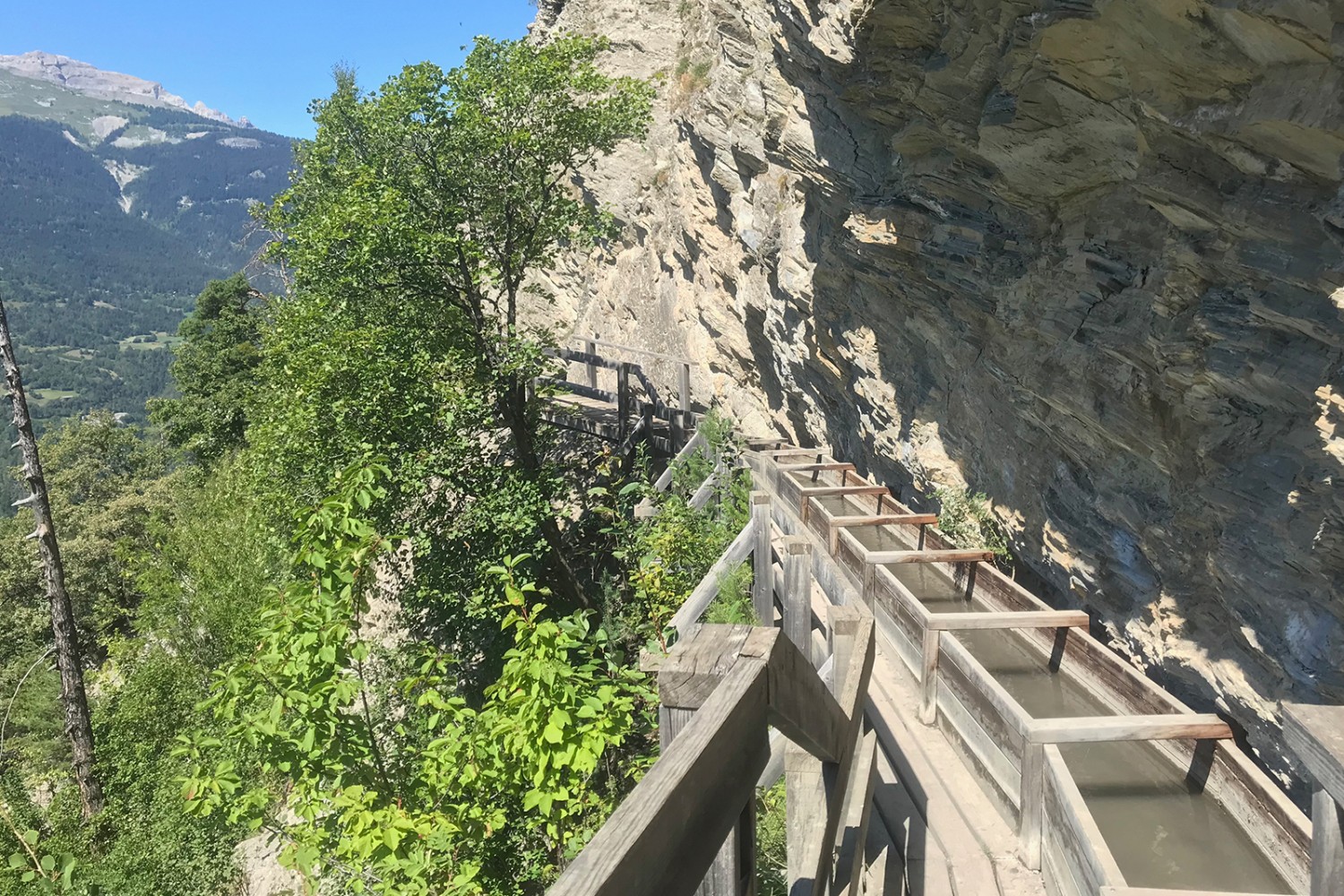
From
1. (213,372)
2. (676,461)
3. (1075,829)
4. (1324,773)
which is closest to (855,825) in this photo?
(1075,829)

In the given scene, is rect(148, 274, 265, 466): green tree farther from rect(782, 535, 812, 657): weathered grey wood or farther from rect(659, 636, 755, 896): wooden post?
rect(659, 636, 755, 896): wooden post

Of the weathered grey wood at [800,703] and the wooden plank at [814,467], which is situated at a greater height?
the weathered grey wood at [800,703]

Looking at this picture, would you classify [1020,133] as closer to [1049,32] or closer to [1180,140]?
[1049,32]

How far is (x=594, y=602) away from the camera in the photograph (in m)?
11.4

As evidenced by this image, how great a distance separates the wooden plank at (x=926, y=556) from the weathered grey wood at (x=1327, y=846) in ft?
12.8

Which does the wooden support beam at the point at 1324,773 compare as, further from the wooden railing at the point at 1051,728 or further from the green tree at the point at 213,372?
the green tree at the point at 213,372

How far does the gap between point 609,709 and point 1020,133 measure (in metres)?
4.89

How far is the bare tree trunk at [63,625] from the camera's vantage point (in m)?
12.2

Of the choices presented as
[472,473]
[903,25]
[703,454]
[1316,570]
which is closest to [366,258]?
[472,473]

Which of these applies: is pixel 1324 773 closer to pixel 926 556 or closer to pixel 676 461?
pixel 926 556

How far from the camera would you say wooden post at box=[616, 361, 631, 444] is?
1385cm

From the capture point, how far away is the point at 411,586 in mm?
11203

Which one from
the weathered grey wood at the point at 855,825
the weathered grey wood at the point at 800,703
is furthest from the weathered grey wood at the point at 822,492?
the weathered grey wood at the point at 800,703

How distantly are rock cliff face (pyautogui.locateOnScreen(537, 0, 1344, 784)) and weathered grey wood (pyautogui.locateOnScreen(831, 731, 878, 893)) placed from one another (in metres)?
2.84
